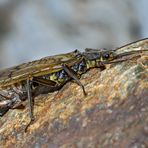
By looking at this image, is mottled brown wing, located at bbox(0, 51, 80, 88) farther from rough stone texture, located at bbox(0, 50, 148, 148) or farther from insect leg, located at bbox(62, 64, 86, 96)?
rough stone texture, located at bbox(0, 50, 148, 148)

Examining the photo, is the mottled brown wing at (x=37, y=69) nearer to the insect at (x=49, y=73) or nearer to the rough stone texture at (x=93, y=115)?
the insect at (x=49, y=73)

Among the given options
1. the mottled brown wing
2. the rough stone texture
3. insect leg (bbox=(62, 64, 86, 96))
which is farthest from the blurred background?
the rough stone texture

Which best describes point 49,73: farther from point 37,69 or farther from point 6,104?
point 6,104

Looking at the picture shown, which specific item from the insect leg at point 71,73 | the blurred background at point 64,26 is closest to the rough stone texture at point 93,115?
the insect leg at point 71,73

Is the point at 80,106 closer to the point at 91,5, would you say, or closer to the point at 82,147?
the point at 82,147

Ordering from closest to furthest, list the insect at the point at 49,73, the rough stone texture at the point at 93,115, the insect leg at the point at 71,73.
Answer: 1. the rough stone texture at the point at 93,115
2. the insect leg at the point at 71,73
3. the insect at the point at 49,73

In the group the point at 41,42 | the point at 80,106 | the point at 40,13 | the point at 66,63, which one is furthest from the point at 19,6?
the point at 80,106

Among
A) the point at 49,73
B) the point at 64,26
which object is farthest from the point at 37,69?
the point at 64,26
